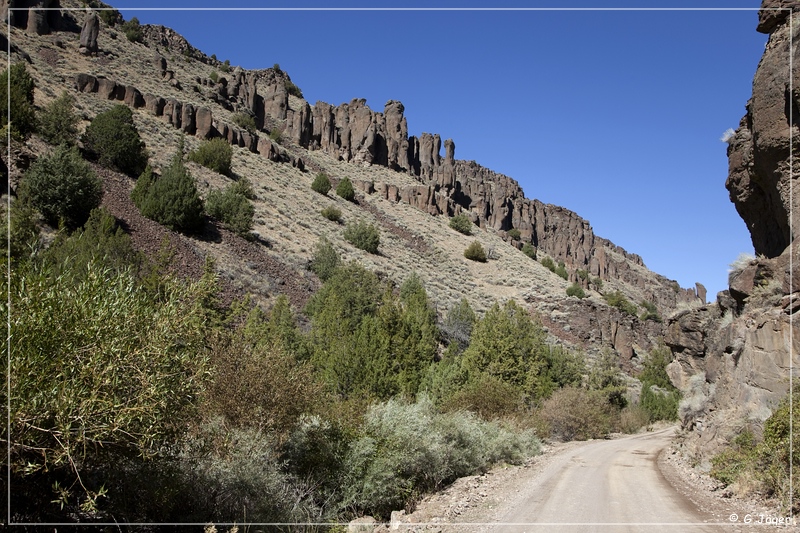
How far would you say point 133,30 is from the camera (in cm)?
8881

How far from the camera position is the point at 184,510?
32.4 ft

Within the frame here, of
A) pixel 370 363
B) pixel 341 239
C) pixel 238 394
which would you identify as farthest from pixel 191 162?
pixel 238 394

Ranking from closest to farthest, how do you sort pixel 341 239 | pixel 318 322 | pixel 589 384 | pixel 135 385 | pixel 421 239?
pixel 135 385, pixel 318 322, pixel 589 384, pixel 341 239, pixel 421 239

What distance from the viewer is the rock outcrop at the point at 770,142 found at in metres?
13.6

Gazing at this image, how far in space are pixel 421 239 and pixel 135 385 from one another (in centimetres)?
6325

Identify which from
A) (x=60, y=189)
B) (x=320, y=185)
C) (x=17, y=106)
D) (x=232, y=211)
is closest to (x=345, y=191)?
(x=320, y=185)

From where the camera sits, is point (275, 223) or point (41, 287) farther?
point (275, 223)

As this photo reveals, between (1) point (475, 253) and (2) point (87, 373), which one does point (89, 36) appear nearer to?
(1) point (475, 253)

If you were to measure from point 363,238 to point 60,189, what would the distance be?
2982cm

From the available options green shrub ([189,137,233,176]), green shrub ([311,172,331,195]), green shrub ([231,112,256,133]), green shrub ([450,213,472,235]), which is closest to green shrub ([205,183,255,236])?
green shrub ([189,137,233,176])

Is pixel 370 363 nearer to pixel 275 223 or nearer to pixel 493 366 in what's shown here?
pixel 493 366

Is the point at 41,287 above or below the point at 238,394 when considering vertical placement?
above

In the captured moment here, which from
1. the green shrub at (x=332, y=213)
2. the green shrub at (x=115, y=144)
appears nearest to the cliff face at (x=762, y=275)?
the green shrub at (x=115, y=144)

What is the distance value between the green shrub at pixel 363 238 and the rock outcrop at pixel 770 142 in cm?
4179
